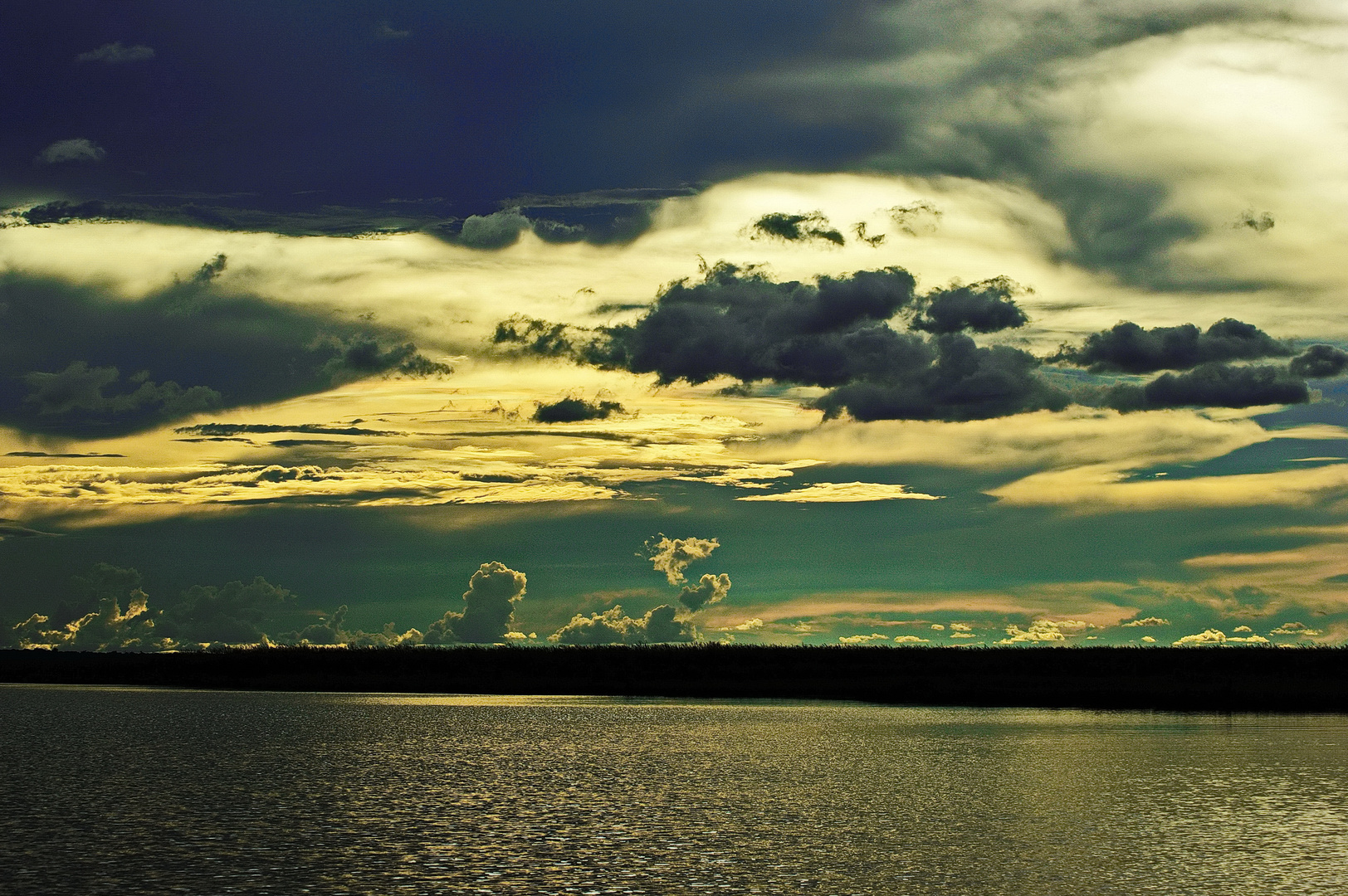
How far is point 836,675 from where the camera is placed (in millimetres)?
142125

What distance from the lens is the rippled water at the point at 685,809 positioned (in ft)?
100

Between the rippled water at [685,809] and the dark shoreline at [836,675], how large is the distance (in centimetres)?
2931

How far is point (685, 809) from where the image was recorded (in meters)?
42.5

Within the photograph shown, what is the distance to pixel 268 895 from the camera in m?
28.1

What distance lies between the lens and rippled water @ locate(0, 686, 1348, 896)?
30484 millimetres

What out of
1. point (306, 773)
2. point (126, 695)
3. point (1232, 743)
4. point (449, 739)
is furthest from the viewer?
point (126, 695)

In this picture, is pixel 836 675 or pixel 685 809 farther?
pixel 836 675

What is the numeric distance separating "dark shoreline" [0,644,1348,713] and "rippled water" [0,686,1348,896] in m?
29.3

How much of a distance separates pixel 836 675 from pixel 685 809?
10207 cm

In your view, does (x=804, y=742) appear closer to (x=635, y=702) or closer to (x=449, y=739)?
(x=449, y=739)

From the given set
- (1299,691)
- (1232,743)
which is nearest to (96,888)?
(1232,743)

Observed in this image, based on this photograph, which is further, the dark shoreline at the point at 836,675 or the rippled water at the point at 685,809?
the dark shoreline at the point at 836,675

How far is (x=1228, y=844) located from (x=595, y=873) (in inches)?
691

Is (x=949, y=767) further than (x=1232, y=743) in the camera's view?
No
